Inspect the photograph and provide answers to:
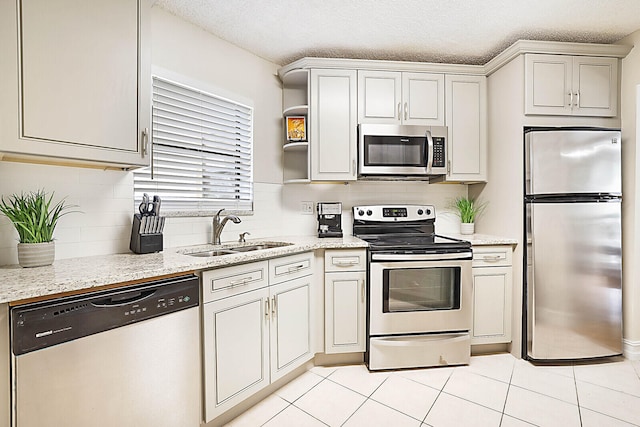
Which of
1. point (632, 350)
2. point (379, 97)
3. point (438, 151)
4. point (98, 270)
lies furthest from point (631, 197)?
point (98, 270)

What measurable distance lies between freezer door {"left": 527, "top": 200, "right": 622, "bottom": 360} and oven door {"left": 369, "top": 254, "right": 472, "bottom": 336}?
52 cm

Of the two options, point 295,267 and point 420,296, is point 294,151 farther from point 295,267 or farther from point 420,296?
point 420,296

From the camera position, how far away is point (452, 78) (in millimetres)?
2850

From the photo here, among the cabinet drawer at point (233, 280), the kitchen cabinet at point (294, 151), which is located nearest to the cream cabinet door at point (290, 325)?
the cabinet drawer at point (233, 280)

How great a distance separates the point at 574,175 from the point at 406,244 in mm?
1311

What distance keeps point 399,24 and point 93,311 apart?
2.47 meters

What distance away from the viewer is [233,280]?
5.84ft

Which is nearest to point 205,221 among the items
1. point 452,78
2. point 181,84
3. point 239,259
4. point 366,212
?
point 239,259

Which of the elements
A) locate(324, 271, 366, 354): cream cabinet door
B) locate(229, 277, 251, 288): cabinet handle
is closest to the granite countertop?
locate(229, 277, 251, 288): cabinet handle

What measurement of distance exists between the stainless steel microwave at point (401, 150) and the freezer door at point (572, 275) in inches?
32.0

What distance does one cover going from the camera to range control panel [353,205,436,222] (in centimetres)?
296

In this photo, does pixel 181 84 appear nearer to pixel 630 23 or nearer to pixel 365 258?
pixel 365 258

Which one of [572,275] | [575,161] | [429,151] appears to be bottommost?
[572,275]

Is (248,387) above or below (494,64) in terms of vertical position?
below
